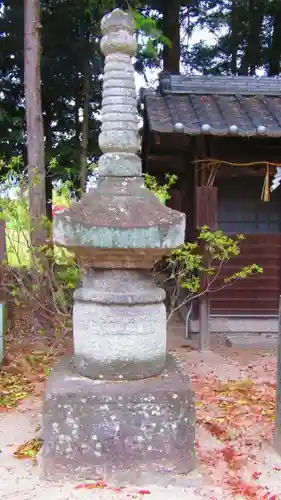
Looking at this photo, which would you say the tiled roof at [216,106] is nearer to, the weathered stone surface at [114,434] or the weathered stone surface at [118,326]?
the weathered stone surface at [118,326]

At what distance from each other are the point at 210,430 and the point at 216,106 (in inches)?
172

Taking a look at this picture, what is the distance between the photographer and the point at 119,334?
3.31 metres

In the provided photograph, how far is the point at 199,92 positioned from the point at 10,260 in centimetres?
374

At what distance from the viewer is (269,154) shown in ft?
24.3

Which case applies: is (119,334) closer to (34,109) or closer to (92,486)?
(92,486)

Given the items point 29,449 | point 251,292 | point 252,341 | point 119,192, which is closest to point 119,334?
point 119,192

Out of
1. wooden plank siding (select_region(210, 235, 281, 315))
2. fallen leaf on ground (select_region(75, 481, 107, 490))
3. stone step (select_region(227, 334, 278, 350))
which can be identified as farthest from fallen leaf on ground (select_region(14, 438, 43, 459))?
wooden plank siding (select_region(210, 235, 281, 315))

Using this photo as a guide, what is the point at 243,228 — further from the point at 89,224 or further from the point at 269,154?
the point at 89,224

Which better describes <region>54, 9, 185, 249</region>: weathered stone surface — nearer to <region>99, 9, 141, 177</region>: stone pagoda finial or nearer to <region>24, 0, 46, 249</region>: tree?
<region>99, 9, 141, 177</region>: stone pagoda finial

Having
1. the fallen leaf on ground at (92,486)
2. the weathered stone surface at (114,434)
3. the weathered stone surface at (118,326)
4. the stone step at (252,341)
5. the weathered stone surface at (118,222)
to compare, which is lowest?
the stone step at (252,341)

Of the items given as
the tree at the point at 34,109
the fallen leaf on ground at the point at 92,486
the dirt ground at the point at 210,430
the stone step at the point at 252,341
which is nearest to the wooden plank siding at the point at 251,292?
the stone step at the point at 252,341

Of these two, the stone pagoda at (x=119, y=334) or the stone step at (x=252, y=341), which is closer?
the stone pagoda at (x=119, y=334)

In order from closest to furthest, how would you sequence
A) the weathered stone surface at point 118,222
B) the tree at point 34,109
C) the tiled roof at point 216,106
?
the weathered stone surface at point 118,222 < the tiled roof at point 216,106 < the tree at point 34,109

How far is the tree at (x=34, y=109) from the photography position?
658 cm
